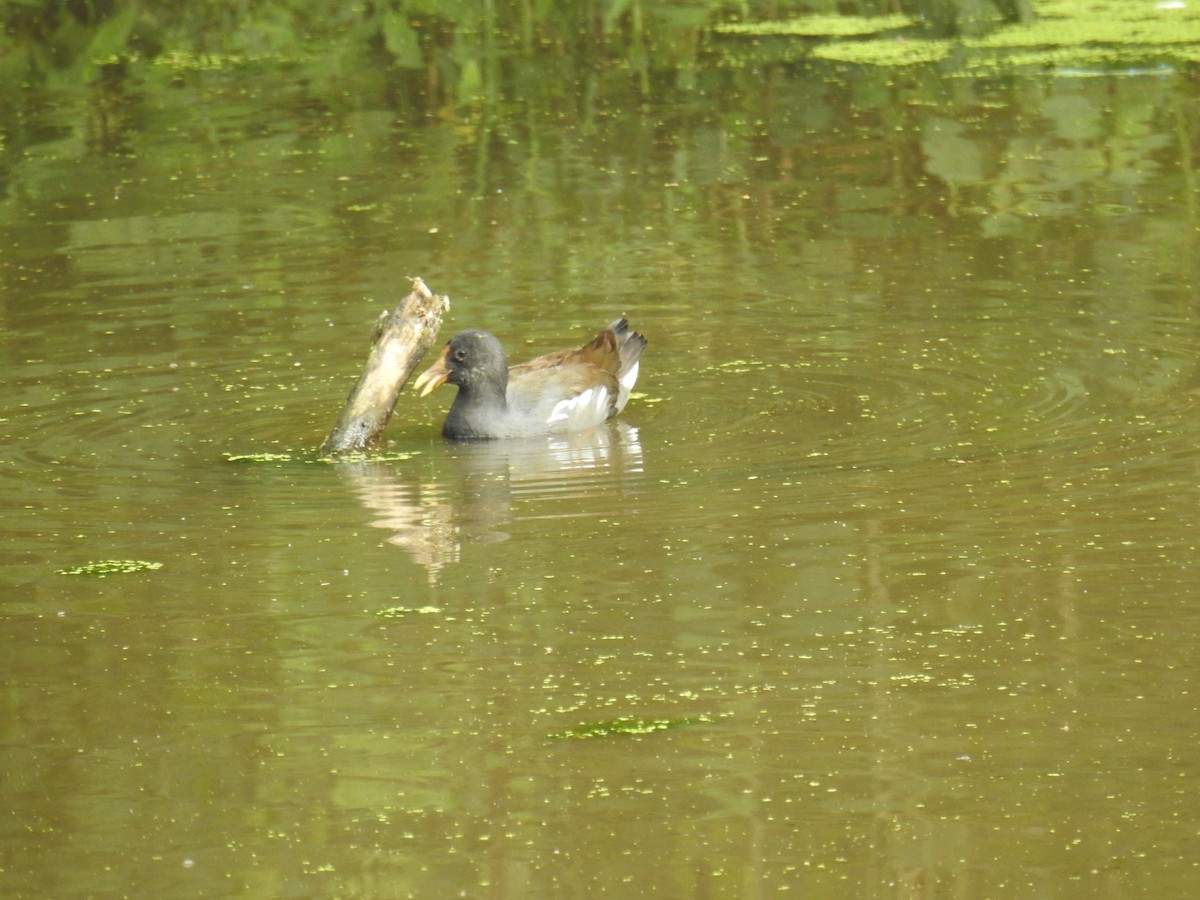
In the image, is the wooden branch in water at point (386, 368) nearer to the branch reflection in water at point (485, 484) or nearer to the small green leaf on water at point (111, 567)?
the branch reflection in water at point (485, 484)

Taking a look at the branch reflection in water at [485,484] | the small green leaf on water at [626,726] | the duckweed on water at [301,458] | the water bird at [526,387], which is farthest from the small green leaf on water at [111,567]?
the water bird at [526,387]

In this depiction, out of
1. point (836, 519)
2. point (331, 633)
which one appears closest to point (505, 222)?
point (836, 519)

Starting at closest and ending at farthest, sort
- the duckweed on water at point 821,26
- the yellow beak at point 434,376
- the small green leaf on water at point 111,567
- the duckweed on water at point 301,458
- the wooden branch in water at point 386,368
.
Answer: the small green leaf on water at point 111,567
the duckweed on water at point 301,458
the wooden branch in water at point 386,368
the yellow beak at point 434,376
the duckweed on water at point 821,26

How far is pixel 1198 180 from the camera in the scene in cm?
1348

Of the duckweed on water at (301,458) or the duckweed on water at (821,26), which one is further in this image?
the duckweed on water at (821,26)

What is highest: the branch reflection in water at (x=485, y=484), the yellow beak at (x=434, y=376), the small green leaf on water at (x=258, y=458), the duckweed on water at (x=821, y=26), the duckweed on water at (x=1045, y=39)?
the duckweed on water at (x=821, y=26)

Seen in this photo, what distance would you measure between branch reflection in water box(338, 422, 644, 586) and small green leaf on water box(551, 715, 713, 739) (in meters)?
1.40

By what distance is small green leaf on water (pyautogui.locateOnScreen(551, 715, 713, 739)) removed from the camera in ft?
18.9

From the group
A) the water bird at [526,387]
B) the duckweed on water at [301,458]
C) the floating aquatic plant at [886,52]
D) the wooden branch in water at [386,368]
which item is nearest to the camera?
the duckweed on water at [301,458]

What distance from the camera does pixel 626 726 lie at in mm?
5781

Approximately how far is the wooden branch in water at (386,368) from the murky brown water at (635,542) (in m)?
0.32

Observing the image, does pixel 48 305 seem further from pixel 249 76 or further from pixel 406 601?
pixel 249 76

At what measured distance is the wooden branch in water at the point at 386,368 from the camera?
8.88m

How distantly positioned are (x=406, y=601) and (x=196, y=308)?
488 cm
